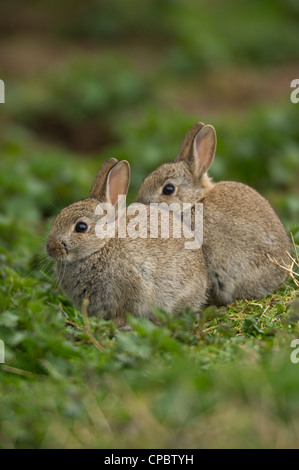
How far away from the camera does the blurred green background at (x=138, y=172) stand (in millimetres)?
4289

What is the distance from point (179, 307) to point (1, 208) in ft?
15.2

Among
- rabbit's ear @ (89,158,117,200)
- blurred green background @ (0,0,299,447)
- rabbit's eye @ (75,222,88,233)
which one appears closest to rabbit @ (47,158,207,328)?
rabbit's eye @ (75,222,88,233)

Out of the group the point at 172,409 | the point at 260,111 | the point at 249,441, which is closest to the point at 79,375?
the point at 172,409

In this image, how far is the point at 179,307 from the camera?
21.2 feet

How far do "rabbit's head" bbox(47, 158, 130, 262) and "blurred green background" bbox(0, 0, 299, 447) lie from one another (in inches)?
16.8

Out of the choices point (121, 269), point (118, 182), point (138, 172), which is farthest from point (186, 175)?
point (138, 172)

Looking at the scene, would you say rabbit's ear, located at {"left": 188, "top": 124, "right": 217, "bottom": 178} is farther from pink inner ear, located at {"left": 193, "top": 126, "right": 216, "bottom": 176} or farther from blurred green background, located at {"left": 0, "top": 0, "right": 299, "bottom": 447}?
blurred green background, located at {"left": 0, "top": 0, "right": 299, "bottom": 447}

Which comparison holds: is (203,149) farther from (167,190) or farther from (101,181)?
(101,181)

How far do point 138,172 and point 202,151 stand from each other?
3.58 metres

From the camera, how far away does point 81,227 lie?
21.3ft

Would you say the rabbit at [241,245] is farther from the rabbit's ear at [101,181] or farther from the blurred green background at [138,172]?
the rabbit's ear at [101,181]

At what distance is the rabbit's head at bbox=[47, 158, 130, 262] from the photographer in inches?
253

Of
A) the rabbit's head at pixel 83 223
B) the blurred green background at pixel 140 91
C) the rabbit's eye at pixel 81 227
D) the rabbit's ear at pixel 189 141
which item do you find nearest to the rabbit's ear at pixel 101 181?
→ the rabbit's head at pixel 83 223

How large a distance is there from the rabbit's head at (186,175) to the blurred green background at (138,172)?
3.37 feet
